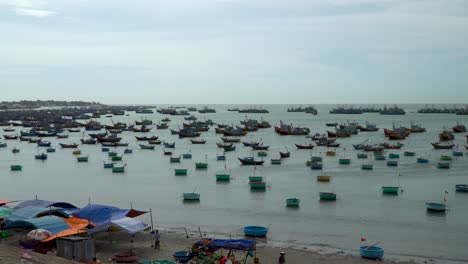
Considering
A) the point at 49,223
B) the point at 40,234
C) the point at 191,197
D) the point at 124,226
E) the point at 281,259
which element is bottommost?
the point at 191,197

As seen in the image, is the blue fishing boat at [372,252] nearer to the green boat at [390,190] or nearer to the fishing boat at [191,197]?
the fishing boat at [191,197]

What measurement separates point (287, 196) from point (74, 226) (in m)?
14.9

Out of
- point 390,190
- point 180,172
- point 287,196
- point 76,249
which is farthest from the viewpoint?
point 180,172

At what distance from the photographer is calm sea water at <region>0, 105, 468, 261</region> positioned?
21.5 meters

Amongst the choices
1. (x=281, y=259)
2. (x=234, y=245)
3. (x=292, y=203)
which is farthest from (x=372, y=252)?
(x=292, y=203)

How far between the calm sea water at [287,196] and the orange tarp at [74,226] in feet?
18.0

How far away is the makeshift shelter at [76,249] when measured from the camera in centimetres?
1474

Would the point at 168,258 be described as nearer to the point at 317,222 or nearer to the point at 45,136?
the point at 317,222

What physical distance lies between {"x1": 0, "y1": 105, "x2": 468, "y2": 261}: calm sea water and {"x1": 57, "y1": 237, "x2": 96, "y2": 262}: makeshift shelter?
24.9ft

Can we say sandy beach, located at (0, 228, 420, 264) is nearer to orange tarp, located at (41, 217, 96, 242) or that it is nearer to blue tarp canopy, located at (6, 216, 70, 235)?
blue tarp canopy, located at (6, 216, 70, 235)

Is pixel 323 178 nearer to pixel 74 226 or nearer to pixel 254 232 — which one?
pixel 254 232

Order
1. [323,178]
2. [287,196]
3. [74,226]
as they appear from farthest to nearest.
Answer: [323,178] → [287,196] → [74,226]

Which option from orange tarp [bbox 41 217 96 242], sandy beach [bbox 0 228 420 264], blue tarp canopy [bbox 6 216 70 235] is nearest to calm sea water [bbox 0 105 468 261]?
sandy beach [bbox 0 228 420 264]

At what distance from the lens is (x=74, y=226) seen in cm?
1784
